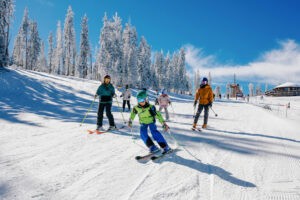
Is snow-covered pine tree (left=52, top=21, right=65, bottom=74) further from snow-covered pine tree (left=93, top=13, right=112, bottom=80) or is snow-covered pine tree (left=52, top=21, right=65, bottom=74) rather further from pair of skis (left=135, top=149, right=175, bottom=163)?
pair of skis (left=135, top=149, right=175, bottom=163)

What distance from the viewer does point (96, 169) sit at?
175 inches

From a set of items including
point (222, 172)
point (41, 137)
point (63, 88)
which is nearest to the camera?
point (222, 172)

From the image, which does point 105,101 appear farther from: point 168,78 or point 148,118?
point 168,78

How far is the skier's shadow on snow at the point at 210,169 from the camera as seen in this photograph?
410 cm

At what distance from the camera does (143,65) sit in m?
63.4

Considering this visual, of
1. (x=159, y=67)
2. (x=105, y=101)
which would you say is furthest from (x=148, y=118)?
(x=159, y=67)

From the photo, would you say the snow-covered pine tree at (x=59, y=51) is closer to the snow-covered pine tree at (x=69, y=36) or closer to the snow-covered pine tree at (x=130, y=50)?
the snow-covered pine tree at (x=69, y=36)

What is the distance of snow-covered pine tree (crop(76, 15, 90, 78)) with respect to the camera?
186ft

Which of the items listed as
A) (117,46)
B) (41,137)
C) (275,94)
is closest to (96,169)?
(41,137)

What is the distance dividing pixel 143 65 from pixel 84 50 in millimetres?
16897

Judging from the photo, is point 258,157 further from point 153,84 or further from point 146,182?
point 153,84

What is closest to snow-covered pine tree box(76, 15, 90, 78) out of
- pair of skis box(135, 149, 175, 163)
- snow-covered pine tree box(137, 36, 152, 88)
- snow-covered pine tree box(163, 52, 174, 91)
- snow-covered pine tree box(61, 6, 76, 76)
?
snow-covered pine tree box(61, 6, 76, 76)

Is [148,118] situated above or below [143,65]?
below

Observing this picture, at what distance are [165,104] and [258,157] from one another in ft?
22.3
